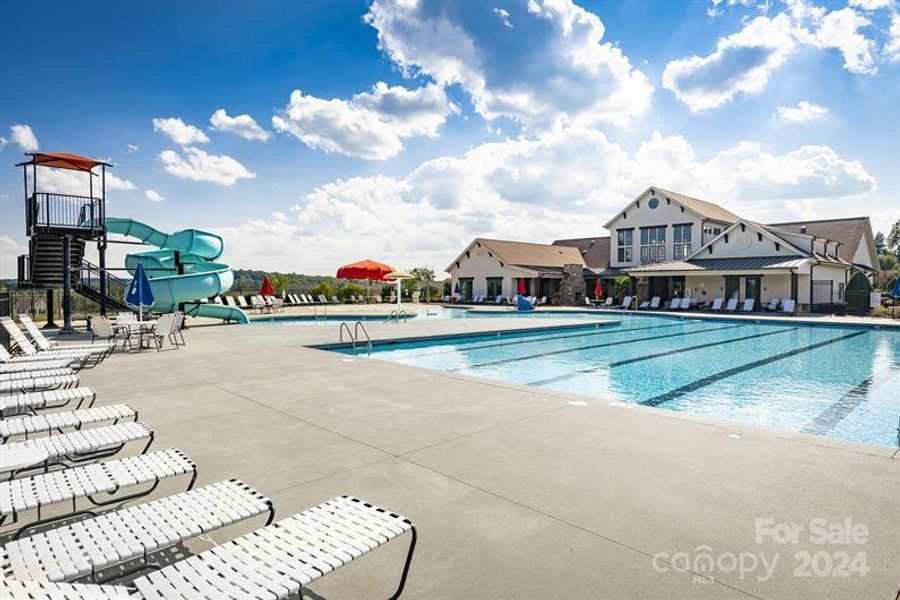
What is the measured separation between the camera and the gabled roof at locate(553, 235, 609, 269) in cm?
4159

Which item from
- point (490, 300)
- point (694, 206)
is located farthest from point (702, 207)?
point (490, 300)

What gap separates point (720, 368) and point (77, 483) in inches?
483

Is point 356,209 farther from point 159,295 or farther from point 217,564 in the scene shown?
point 217,564

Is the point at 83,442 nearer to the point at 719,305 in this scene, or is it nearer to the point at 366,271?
the point at 366,271

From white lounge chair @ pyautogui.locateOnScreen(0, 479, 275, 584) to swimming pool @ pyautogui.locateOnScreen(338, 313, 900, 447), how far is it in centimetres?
749

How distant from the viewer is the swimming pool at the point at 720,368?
26.2ft

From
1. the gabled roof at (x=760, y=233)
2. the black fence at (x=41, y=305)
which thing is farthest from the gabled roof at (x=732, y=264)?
the black fence at (x=41, y=305)

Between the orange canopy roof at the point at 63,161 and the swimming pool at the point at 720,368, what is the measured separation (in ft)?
37.5

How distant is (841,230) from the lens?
34500 millimetres

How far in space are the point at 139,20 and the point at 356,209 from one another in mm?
10939

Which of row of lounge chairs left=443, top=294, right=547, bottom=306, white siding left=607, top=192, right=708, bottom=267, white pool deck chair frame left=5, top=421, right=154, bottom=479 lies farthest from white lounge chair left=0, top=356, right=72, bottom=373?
white siding left=607, top=192, right=708, bottom=267

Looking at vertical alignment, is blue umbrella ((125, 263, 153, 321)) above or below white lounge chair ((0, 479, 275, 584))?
above

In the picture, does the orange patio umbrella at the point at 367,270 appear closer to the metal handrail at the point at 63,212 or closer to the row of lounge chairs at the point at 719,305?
the metal handrail at the point at 63,212

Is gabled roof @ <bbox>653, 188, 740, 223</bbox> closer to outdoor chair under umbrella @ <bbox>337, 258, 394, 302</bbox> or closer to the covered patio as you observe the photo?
the covered patio
